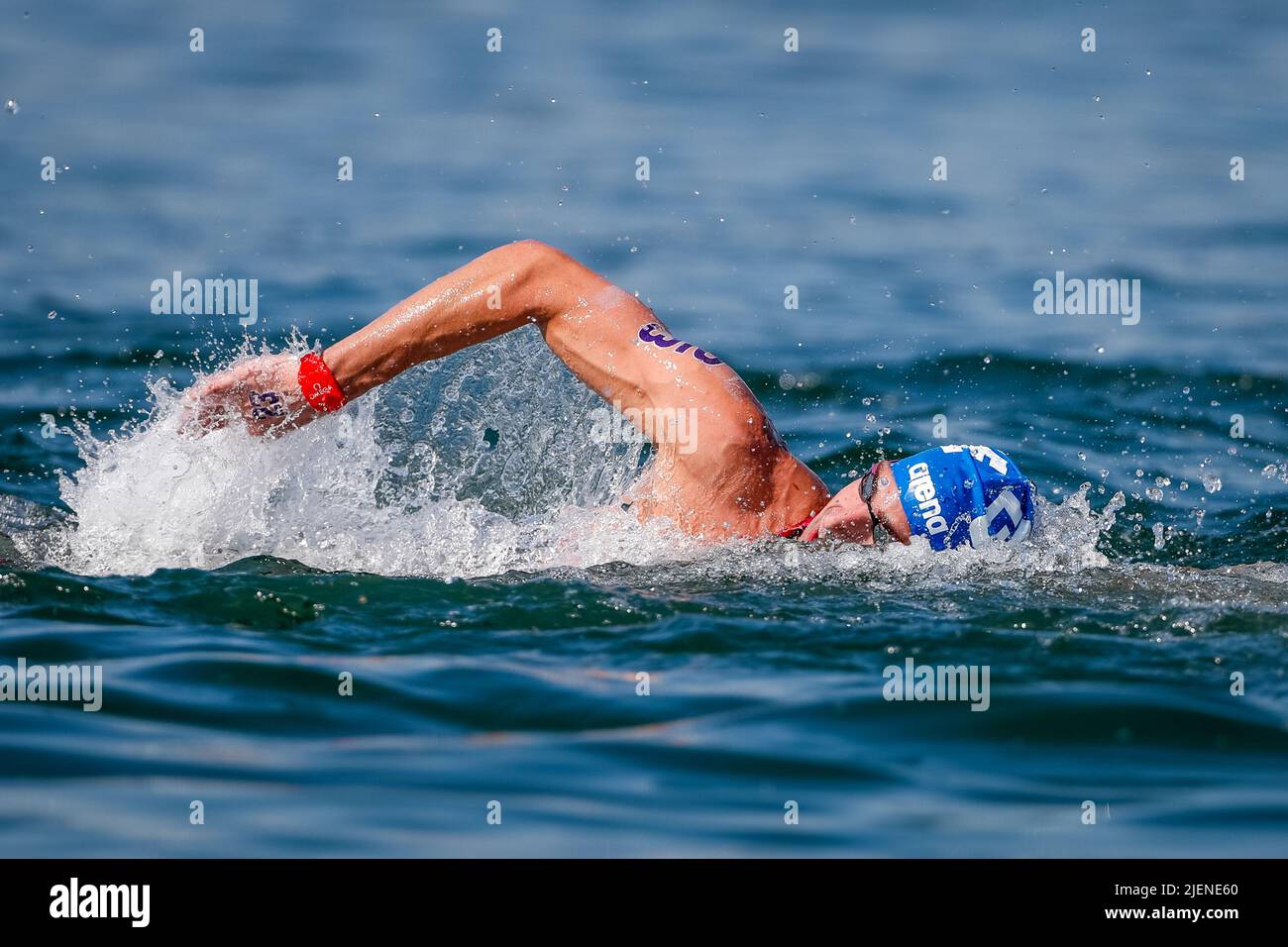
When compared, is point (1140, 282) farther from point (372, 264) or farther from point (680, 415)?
point (680, 415)

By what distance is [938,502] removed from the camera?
24.8 feet

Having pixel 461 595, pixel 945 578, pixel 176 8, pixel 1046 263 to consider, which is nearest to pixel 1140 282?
pixel 1046 263

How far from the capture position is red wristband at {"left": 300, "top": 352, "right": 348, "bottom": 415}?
7.55m

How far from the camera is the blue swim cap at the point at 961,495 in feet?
24.8

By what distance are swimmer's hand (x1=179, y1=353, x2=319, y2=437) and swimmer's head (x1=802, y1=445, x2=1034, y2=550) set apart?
2.36 meters

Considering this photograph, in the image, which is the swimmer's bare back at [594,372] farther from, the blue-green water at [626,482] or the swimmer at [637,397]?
the blue-green water at [626,482]

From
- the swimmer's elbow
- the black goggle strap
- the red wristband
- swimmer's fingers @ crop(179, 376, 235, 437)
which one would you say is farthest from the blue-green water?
the swimmer's elbow

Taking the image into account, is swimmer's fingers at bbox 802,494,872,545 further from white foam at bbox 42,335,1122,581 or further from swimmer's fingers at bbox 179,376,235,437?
swimmer's fingers at bbox 179,376,235,437

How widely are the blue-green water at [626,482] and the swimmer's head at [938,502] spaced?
16 cm

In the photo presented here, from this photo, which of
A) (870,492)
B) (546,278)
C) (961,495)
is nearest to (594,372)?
(546,278)

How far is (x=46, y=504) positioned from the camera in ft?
29.5

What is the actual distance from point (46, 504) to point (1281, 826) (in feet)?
20.5

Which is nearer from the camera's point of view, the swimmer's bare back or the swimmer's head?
the swimmer's bare back

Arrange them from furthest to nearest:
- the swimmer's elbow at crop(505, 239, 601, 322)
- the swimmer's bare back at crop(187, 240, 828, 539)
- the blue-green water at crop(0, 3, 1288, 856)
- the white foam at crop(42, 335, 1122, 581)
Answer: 1. the white foam at crop(42, 335, 1122, 581)
2. the swimmer's elbow at crop(505, 239, 601, 322)
3. the swimmer's bare back at crop(187, 240, 828, 539)
4. the blue-green water at crop(0, 3, 1288, 856)
